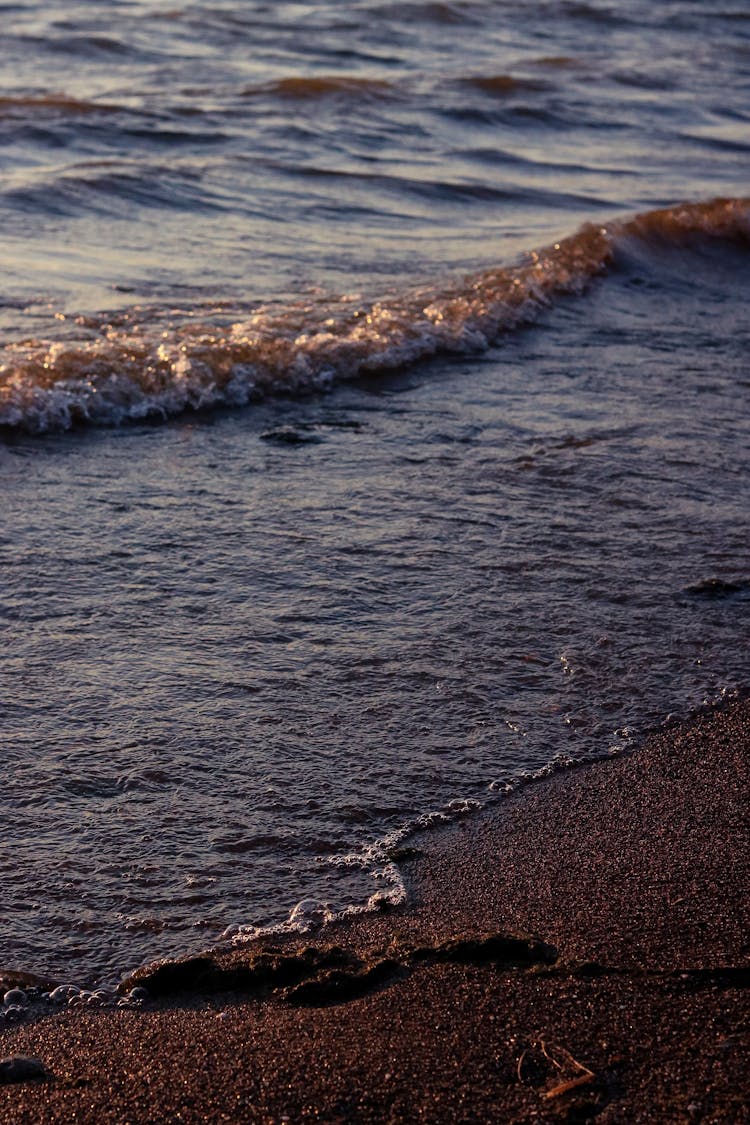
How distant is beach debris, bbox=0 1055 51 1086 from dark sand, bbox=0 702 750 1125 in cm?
2

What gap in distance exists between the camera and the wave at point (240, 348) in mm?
5422

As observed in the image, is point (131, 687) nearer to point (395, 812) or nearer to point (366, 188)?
point (395, 812)

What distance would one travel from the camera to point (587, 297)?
7.71 metres

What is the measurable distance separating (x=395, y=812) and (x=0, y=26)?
47.7 ft

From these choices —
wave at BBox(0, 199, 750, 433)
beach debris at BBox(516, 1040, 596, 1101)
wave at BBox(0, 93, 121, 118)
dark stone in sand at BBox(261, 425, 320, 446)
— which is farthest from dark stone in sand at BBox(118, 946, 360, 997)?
wave at BBox(0, 93, 121, 118)

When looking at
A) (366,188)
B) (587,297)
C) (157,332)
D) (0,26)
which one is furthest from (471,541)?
(0,26)

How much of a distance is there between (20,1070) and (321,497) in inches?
108

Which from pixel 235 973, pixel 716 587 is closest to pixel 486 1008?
pixel 235 973

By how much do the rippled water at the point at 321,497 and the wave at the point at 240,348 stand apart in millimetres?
22

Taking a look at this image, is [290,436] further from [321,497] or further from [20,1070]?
[20,1070]

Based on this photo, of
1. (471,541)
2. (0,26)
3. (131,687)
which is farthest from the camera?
(0,26)

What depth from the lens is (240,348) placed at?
5973 mm

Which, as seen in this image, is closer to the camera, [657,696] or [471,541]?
[657,696]

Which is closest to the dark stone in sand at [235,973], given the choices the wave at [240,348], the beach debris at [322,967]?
the beach debris at [322,967]
